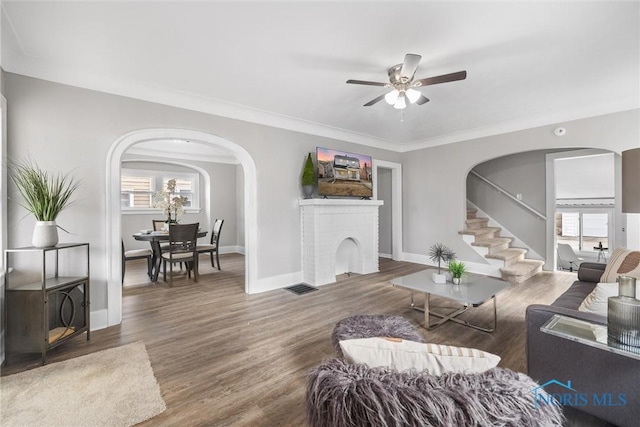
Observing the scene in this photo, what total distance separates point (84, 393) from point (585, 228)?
9.13 m

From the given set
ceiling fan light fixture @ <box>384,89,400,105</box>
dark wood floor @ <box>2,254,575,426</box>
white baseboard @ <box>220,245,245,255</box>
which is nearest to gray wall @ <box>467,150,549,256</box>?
dark wood floor @ <box>2,254,575,426</box>

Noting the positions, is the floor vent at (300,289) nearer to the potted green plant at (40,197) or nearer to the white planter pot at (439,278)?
the white planter pot at (439,278)

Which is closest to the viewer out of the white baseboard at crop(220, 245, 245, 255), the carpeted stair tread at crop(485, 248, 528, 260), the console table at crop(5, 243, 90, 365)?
the console table at crop(5, 243, 90, 365)

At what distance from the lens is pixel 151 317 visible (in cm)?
308

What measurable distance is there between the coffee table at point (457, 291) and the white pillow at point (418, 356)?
1.69 meters

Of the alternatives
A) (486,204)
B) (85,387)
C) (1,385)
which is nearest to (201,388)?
(85,387)

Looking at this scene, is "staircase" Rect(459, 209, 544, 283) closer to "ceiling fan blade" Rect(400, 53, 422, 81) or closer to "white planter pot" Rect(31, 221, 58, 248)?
"ceiling fan blade" Rect(400, 53, 422, 81)

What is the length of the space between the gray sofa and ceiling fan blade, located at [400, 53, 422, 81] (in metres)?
2.05

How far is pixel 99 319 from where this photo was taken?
282cm

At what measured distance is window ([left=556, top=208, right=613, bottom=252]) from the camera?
5.95 metres

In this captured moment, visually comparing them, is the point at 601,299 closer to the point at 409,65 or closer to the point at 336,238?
the point at 409,65

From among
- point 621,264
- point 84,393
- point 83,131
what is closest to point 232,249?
point 83,131

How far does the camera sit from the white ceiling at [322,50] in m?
1.97

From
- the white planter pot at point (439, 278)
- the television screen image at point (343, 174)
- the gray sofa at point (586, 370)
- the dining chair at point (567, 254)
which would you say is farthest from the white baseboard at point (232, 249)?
the dining chair at point (567, 254)
